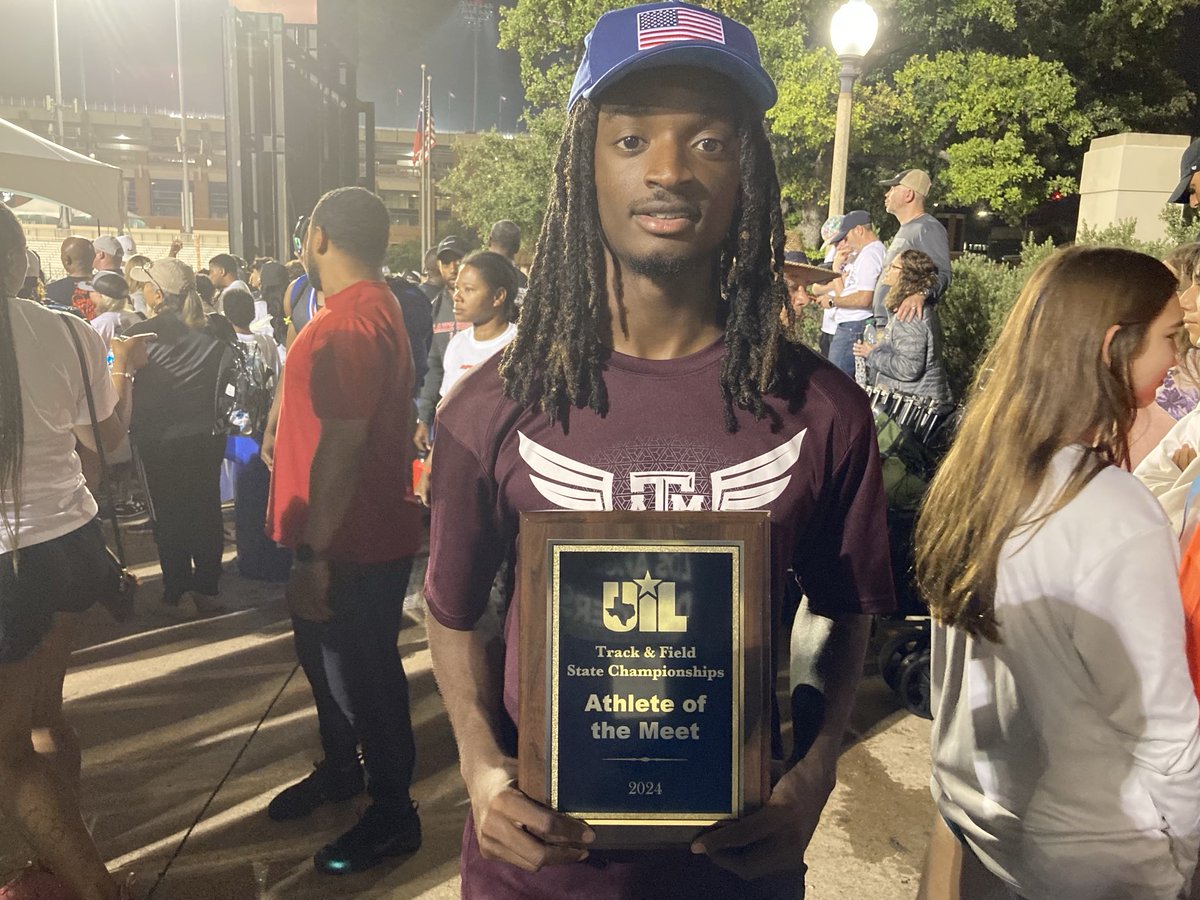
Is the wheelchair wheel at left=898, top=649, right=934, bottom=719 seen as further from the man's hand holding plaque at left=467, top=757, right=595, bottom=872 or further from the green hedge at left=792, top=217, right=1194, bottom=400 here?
the man's hand holding plaque at left=467, top=757, right=595, bottom=872

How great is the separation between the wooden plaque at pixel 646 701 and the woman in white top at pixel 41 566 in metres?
2.10

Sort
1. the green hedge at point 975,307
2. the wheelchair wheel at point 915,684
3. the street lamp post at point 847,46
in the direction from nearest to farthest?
the wheelchair wheel at point 915,684
the green hedge at point 975,307
the street lamp post at point 847,46

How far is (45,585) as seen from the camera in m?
2.81

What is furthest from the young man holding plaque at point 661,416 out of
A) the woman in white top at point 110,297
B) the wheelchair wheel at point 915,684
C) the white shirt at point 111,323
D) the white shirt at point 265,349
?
the woman in white top at point 110,297

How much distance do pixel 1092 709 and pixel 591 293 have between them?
3.93 ft

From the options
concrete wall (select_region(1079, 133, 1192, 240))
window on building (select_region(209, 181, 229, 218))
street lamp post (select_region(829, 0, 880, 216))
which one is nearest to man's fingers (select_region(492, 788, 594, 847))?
street lamp post (select_region(829, 0, 880, 216))

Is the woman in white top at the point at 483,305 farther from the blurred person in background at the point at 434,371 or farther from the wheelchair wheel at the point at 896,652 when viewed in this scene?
the wheelchair wheel at the point at 896,652

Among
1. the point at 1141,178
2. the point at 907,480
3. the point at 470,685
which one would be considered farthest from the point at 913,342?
the point at 1141,178

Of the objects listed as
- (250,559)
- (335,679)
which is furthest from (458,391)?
(250,559)

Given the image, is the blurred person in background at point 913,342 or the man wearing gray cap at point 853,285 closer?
the blurred person in background at point 913,342

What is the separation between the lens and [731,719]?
1339 mm

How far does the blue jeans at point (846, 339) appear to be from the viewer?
8156mm

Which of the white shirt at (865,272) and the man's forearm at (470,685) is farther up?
the white shirt at (865,272)

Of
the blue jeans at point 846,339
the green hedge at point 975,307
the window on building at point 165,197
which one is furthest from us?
the window on building at point 165,197
